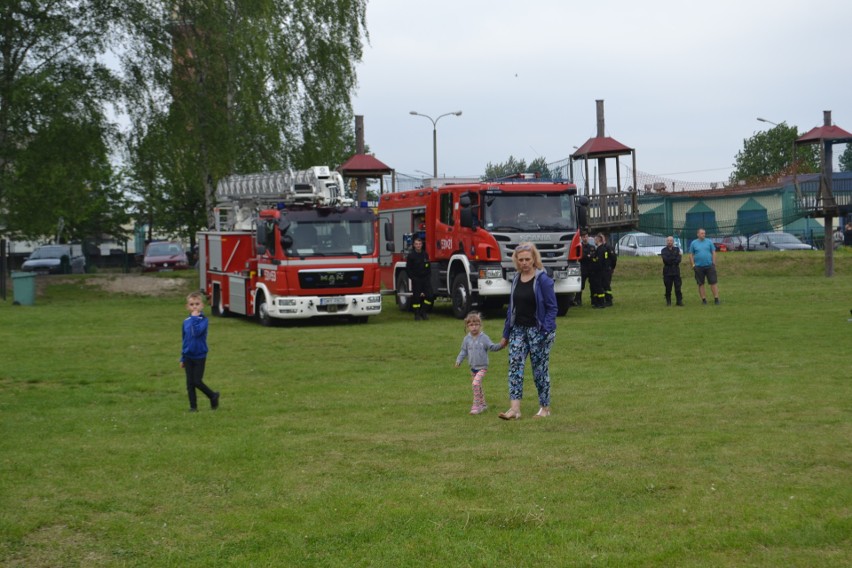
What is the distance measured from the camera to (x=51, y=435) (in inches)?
460

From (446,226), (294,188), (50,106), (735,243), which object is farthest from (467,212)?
(735,243)

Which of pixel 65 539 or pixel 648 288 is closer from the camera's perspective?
pixel 65 539

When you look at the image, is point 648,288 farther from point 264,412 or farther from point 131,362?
point 264,412

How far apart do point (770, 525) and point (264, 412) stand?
6.94 metres

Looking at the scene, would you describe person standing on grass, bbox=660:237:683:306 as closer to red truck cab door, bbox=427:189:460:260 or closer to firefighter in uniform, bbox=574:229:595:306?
firefighter in uniform, bbox=574:229:595:306

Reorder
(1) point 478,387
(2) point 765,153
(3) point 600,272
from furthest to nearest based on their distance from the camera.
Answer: (2) point 765,153
(3) point 600,272
(1) point 478,387

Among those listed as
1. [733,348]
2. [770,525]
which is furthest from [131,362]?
[770,525]

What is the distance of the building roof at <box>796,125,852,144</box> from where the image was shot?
37.4 metres

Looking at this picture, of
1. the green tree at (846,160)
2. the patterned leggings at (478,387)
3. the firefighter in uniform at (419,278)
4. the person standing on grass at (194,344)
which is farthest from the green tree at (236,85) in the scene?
the green tree at (846,160)

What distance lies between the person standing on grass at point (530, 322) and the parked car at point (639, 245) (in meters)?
41.5

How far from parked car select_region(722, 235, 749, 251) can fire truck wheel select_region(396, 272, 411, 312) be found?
29.1m

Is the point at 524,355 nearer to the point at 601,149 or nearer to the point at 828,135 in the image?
the point at 601,149

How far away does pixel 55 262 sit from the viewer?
5256 cm

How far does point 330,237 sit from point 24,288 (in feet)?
42.1
